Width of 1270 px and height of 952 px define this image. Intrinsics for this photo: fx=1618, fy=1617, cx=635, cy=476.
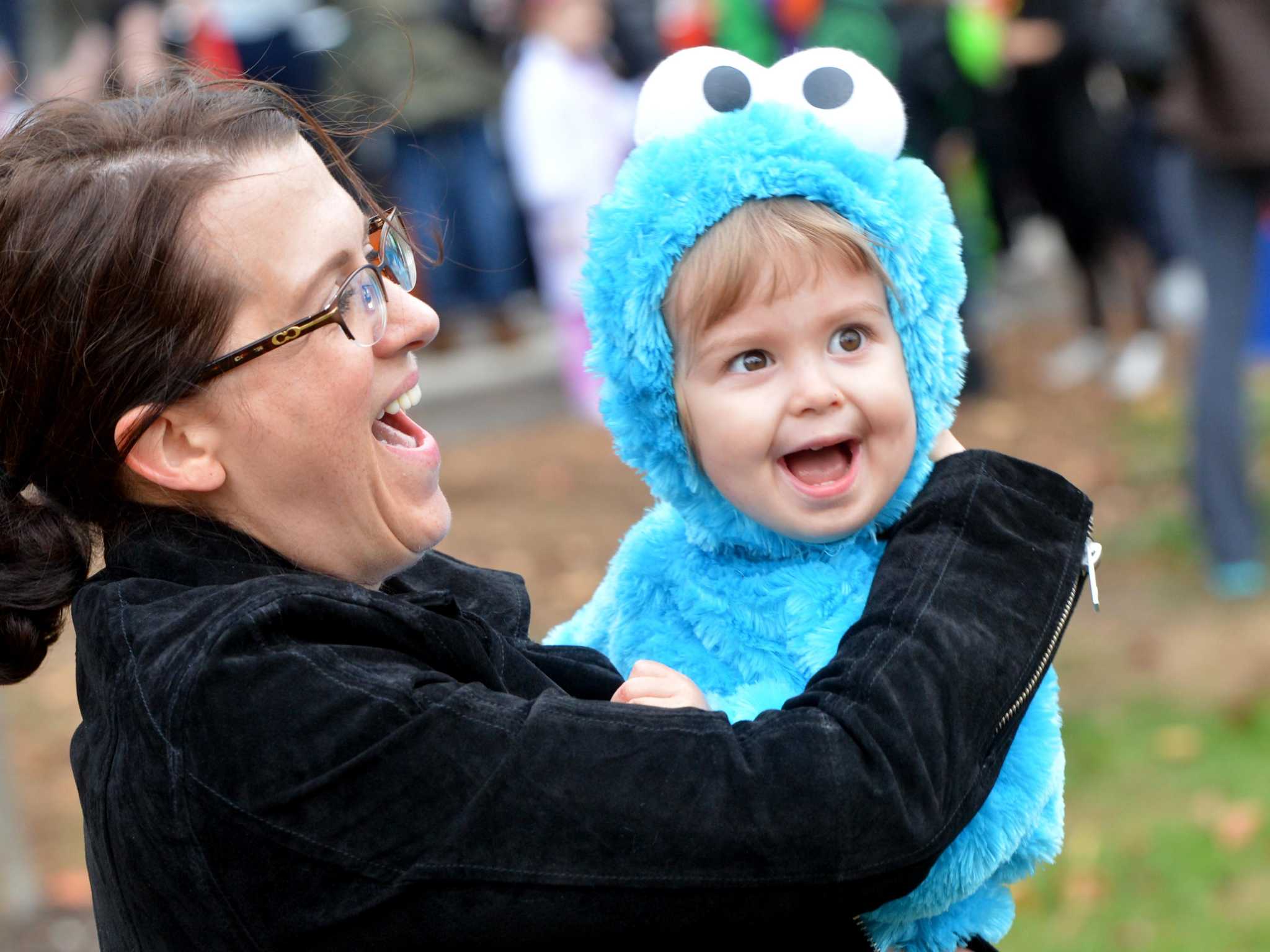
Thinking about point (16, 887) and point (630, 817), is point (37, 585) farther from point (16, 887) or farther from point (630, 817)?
point (16, 887)

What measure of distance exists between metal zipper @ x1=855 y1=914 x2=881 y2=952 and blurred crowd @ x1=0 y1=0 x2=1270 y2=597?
542 centimetres

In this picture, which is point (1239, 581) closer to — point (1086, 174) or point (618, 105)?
point (1086, 174)

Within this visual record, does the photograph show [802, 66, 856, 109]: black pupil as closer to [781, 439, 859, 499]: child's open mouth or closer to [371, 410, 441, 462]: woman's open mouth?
[781, 439, 859, 499]: child's open mouth

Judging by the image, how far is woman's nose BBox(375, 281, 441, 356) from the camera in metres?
1.85

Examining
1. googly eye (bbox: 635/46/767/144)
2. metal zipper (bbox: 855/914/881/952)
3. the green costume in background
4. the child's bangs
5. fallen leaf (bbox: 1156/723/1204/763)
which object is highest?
the green costume in background

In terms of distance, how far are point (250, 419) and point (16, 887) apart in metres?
3.17

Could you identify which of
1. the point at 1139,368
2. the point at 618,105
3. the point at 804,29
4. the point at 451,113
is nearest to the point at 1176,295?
the point at 1139,368

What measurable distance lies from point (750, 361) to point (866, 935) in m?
0.69

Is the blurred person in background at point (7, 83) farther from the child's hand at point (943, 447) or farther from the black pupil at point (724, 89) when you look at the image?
the child's hand at point (943, 447)

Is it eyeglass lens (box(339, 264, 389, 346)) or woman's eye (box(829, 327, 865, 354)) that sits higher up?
woman's eye (box(829, 327, 865, 354))

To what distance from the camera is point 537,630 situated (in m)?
5.97

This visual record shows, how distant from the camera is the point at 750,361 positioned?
2008mm

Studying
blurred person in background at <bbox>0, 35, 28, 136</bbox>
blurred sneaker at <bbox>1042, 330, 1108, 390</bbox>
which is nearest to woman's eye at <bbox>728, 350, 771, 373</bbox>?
blurred person in background at <bbox>0, 35, 28, 136</bbox>

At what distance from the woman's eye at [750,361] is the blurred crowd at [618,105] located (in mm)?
5067
